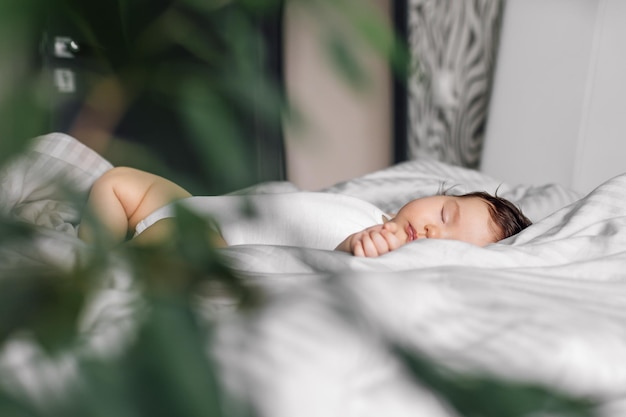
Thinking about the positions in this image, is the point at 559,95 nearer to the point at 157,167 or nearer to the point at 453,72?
the point at 453,72

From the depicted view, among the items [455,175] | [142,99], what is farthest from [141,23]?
[455,175]

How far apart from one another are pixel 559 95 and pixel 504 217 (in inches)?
36.4

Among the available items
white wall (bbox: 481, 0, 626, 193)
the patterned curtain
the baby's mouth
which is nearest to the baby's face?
the baby's mouth

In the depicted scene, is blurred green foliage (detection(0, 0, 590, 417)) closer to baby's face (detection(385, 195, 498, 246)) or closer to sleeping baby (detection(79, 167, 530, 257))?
sleeping baby (detection(79, 167, 530, 257))

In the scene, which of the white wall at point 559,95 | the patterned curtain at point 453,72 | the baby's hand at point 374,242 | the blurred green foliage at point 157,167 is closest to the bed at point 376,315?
the blurred green foliage at point 157,167

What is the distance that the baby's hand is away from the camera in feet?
3.53

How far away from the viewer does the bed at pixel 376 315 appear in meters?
0.26

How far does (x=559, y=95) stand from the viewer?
2064 mm

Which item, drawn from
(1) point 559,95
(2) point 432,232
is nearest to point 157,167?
(2) point 432,232

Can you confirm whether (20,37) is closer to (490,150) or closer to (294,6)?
(294,6)

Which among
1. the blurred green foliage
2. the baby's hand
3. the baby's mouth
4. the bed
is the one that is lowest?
the baby's mouth

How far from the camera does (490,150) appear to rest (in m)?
2.21

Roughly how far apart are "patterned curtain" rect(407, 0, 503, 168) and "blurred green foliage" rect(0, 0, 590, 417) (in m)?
2.01

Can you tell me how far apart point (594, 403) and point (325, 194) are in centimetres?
114
